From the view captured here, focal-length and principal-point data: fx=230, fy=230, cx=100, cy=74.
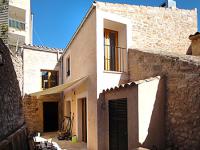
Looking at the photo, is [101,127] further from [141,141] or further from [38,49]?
[38,49]

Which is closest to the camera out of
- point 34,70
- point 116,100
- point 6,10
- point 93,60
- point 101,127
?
point 116,100

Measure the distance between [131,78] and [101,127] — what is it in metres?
2.78

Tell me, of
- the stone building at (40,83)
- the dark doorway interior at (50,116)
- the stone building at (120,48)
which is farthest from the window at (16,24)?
the stone building at (120,48)

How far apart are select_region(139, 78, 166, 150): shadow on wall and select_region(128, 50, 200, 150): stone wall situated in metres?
0.17

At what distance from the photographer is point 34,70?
20141 mm

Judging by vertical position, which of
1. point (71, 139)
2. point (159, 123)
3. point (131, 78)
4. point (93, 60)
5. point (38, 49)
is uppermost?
point (38, 49)

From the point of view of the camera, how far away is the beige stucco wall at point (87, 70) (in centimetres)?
1127

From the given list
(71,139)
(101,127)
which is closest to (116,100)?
(101,127)

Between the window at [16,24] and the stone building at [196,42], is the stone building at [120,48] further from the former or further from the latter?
the window at [16,24]

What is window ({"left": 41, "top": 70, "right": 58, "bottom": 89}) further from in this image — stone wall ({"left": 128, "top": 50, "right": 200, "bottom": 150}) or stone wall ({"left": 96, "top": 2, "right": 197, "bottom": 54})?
stone wall ({"left": 128, "top": 50, "right": 200, "bottom": 150})

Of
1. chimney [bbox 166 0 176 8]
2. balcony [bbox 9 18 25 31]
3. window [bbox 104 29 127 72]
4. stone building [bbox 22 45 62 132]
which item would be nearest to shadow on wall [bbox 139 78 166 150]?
window [bbox 104 29 127 72]

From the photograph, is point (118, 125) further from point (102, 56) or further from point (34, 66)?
point (34, 66)

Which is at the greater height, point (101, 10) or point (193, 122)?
point (101, 10)

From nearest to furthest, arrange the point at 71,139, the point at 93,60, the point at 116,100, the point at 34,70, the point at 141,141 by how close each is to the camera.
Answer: the point at 141,141 → the point at 116,100 → the point at 93,60 → the point at 71,139 → the point at 34,70
